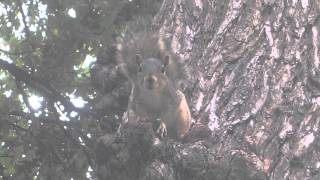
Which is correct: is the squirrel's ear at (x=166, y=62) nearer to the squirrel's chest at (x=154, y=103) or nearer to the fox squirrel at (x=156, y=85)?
the fox squirrel at (x=156, y=85)

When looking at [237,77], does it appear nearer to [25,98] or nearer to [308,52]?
[308,52]

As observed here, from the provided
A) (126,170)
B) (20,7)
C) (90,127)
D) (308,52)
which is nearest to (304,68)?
(308,52)

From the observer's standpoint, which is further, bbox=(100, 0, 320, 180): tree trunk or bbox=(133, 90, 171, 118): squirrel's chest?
bbox=(133, 90, 171, 118): squirrel's chest

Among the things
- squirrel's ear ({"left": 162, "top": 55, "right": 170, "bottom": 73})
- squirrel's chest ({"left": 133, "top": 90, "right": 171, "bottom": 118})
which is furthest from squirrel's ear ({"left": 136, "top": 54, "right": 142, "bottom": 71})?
squirrel's chest ({"left": 133, "top": 90, "right": 171, "bottom": 118})

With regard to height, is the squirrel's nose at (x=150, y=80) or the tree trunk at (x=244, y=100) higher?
the squirrel's nose at (x=150, y=80)

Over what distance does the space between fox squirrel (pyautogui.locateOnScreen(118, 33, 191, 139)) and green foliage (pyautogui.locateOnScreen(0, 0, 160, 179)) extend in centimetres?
18

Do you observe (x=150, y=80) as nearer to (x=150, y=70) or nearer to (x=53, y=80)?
(x=150, y=70)

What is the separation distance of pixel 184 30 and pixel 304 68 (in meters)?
0.81

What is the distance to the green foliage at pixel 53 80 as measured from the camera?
12.5 ft

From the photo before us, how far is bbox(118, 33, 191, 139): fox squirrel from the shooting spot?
132 inches

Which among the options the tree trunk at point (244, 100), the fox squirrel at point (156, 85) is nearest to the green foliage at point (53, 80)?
the fox squirrel at point (156, 85)

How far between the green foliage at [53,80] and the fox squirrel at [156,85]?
183 millimetres

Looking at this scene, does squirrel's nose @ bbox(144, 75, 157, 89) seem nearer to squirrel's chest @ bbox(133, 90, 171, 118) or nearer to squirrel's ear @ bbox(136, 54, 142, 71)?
squirrel's ear @ bbox(136, 54, 142, 71)

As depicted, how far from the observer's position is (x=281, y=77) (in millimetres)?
2752
